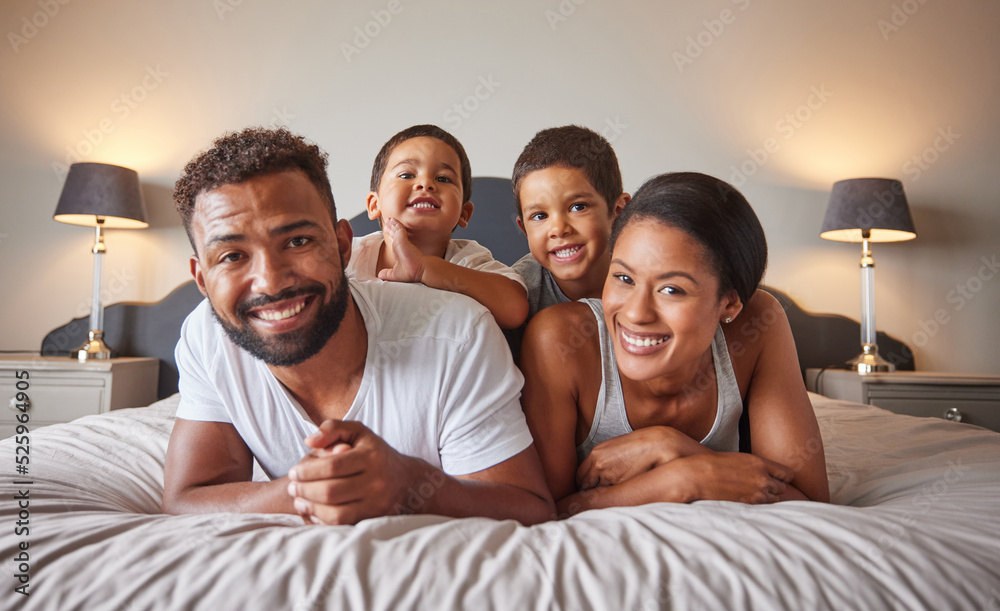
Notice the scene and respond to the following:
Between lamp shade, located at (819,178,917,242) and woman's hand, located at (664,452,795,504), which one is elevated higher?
lamp shade, located at (819,178,917,242)

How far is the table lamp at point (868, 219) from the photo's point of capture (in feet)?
8.92

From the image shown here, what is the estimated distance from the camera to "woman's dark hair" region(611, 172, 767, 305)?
103 centimetres

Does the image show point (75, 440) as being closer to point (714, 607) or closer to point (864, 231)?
point (714, 607)

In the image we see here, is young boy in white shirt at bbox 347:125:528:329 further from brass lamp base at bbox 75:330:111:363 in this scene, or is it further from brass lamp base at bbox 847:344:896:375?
brass lamp base at bbox 847:344:896:375

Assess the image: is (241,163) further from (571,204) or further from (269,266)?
(571,204)

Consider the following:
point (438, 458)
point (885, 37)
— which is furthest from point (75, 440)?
point (885, 37)

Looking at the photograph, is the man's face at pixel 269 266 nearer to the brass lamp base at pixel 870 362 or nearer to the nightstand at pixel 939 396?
the nightstand at pixel 939 396

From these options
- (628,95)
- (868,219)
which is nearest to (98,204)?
(628,95)

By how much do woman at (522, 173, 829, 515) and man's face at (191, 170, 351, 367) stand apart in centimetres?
38

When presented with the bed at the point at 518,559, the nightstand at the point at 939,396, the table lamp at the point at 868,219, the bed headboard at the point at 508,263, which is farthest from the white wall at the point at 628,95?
the bed at the point at 518,559

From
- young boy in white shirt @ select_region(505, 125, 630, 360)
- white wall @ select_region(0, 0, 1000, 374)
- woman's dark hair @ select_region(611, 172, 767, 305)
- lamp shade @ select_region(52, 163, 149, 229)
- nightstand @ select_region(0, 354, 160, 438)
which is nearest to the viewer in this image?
woman's dark hair @ select_region(611, 172, 767, 305)

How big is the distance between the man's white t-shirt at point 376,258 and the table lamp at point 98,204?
65.0 inches

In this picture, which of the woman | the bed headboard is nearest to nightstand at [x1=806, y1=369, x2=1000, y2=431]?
the bed headboard

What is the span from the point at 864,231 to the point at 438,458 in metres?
2.50
